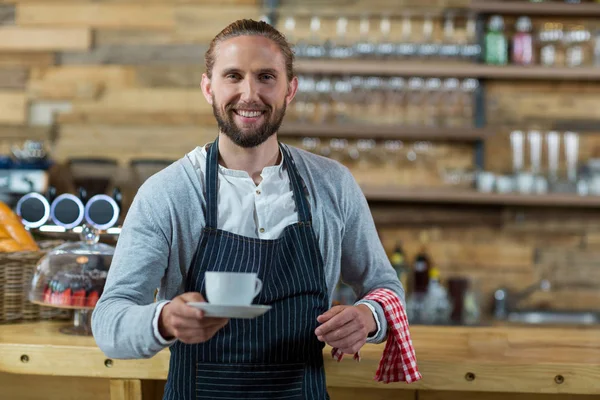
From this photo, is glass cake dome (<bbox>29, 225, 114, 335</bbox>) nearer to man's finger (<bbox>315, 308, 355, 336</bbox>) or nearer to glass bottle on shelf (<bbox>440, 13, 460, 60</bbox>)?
man's finger (<bbox>315, 308, 355, 336</bbox>)

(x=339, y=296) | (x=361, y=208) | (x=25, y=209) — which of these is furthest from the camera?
(x=339, y=296)

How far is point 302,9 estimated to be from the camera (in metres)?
4.63

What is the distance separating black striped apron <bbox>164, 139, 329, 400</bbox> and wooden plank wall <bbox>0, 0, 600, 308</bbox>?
2.87 metres

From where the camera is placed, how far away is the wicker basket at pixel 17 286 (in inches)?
98.2

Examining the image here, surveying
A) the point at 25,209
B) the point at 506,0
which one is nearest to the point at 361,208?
the point at 25,209

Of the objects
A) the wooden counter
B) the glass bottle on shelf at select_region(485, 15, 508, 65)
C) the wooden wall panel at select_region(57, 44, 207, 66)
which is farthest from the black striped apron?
the wooden wall panel at select_region(57, 44, 207, 66)

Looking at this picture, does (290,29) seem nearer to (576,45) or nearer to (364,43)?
(364,43)

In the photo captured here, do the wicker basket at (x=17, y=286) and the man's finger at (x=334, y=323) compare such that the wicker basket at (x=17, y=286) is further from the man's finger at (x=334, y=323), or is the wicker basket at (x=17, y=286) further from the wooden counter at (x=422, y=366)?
the man's finger at (x=334, y=323)

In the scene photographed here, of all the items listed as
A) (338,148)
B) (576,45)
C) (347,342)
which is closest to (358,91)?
(338,148)

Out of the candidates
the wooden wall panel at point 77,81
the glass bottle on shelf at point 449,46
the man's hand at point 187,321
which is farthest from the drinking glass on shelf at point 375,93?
the man's hand at point 187,321

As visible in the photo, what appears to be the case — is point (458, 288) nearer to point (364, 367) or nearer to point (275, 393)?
point (364, 367)

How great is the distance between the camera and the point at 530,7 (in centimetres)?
455

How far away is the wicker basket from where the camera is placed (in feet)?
8.18

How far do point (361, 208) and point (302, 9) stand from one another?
2879 millimetres
